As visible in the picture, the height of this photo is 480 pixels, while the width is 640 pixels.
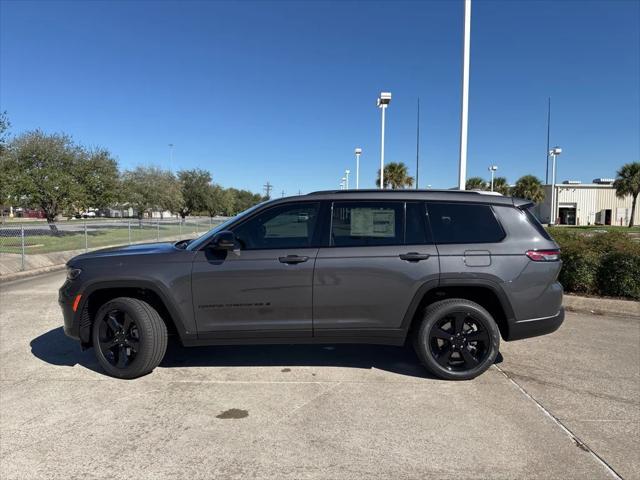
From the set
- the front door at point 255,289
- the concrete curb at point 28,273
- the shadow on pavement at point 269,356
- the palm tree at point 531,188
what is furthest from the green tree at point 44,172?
the palm tree at point 531,188

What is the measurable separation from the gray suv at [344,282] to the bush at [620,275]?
11.9ft

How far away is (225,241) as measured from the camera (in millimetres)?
4109

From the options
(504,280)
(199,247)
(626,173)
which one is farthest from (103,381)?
(626,173)

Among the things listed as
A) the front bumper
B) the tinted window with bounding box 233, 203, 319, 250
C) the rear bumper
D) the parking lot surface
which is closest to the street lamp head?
the parking lot surface

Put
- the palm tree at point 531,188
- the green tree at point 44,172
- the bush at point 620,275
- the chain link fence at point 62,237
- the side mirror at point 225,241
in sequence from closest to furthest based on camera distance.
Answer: the side mirror at point 225,241 < the bush at point 620,275 < the chain link fence at point 62,237 < the green tree at point 44,172 < the palm tree at point 531,188

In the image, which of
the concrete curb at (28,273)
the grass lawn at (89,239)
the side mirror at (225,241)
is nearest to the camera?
the side mirror at (225,241)

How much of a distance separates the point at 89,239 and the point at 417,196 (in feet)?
61.5

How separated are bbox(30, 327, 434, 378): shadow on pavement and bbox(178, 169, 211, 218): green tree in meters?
47.2

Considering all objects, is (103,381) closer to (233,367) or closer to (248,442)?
(233,367)

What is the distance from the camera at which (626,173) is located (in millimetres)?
52844

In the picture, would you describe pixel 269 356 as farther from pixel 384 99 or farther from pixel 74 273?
pixel 384 99

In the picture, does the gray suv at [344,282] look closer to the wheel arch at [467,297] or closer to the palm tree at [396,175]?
the wheel arch at [467,297]

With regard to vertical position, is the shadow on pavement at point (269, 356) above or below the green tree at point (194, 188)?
below

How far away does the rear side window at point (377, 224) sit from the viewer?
4297 mm
